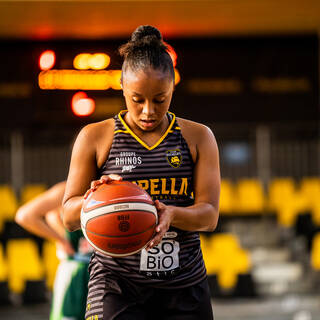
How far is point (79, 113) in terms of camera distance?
333 inches

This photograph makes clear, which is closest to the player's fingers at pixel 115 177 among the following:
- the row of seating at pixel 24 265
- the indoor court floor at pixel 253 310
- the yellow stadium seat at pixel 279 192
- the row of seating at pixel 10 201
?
the indoor court floor at pixel 253 310

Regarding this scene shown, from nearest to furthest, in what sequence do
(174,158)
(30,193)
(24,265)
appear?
1. (174,158)
2. (24,265)
3. (30,193)

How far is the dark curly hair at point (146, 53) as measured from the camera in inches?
92.3

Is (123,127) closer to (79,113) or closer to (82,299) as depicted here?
(82,299)

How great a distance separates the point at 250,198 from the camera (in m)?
10.5

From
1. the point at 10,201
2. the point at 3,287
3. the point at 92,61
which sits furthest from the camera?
the point at 10,201

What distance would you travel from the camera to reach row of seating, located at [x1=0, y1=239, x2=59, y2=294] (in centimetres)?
827

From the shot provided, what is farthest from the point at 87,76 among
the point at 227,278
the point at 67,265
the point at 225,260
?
the point at 67,265

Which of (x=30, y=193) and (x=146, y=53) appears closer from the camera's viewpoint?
(x=146, y=53)

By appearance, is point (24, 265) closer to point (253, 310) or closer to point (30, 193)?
point (30, 193)

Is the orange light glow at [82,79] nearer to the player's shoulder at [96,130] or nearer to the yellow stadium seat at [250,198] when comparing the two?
the yellow stadium seat at [250,198]

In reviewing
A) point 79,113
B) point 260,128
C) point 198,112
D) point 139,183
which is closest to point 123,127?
point 139,183

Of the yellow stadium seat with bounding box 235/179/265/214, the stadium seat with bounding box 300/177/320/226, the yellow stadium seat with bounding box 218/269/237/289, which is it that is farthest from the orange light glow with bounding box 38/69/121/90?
the stadium seat with bounding box 300/177/320/226

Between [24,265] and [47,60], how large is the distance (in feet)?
8.17
